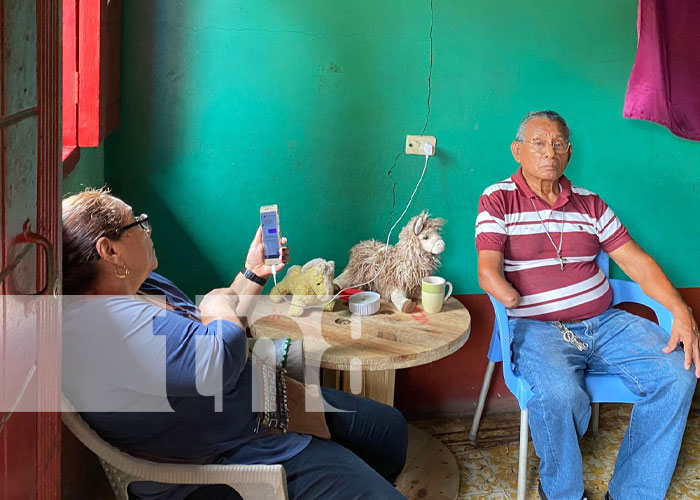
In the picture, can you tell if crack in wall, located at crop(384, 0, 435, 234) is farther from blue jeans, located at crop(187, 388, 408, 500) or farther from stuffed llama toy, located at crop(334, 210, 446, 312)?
blue jeans, located at crop(187, 388, 408, 500)

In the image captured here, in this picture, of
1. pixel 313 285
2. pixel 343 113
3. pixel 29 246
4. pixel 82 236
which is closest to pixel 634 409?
pixel 313 285

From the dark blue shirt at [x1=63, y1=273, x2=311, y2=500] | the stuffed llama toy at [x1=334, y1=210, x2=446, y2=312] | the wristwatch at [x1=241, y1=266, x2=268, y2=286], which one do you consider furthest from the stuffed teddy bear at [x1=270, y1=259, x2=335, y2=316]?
the dark blue shirt at [x1=63, y1=273, x2=311, y2=500]

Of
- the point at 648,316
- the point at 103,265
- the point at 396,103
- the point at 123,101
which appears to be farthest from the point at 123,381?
the point at 648,316

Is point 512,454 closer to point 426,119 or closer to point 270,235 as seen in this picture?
point 426,119

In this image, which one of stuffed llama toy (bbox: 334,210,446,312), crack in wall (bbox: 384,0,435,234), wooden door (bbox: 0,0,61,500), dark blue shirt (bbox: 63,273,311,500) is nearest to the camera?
wooden door (bbox: 0,0,61,500)

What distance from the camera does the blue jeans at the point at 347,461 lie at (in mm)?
1540

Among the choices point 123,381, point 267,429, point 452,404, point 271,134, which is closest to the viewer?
point 123,381

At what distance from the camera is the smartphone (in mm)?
1825

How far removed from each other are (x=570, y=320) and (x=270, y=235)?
1.19 metres

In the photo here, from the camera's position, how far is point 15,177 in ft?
3.00

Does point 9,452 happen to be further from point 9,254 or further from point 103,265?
point 103,265

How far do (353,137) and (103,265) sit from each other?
1.30 meters

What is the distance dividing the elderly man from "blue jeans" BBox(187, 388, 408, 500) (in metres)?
0.54

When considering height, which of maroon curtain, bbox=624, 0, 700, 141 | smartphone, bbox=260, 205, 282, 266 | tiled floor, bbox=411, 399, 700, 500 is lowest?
tiled floor, bbox=411, 399, 700, 500
